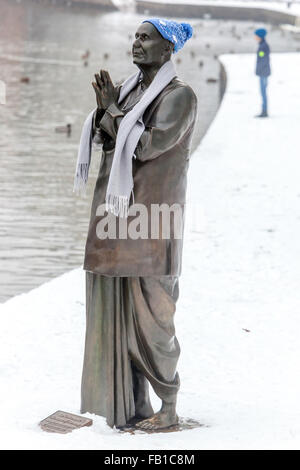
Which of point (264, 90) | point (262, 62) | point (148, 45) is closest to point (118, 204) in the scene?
point (148, 45)

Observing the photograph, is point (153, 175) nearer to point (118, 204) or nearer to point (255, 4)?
point (118, 204)

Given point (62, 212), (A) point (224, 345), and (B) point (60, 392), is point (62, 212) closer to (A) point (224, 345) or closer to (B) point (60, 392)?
(A) point (224, 345)

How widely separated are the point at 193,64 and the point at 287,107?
11598 millimetres

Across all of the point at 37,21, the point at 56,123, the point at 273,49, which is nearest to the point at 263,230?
the point at 56,123

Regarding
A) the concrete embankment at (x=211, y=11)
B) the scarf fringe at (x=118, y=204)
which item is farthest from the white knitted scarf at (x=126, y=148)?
the concrete embankment at (x=211, y=11)

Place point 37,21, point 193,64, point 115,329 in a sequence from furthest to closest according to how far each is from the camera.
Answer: point 37,21 < point 193,64 < point 115,329

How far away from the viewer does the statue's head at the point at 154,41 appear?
15.6 feet

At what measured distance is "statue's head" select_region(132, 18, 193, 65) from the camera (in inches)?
187

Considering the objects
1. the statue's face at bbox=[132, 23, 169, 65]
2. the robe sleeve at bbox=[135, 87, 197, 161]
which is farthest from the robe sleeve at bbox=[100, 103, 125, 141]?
the statue's face at bbox=[132, 23, 169, 65]

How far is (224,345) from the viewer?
6.66 metres

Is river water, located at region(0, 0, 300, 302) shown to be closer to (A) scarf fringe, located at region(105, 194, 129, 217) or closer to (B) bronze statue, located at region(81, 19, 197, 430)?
(B) bronze statue, located at region(81, 19, 197, 430)

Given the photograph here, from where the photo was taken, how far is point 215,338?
22.3 ft

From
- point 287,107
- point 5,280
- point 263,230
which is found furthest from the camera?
point 287,107
